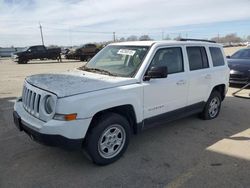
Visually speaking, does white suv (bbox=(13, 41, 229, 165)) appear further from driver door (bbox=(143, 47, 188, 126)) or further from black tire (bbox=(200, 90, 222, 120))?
black tire (bbox=(200, 90, 222, 120))

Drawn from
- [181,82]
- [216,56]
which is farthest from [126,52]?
[216,56]

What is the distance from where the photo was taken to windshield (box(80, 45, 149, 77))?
412 centimetres

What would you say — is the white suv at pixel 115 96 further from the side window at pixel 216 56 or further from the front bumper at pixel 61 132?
the side window at pixel 216 56

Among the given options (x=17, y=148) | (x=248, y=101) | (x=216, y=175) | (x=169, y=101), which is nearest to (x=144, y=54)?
(x=169, y=101)

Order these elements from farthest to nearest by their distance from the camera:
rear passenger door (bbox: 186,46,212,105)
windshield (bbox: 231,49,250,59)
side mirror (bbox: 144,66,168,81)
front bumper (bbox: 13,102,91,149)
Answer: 1. windshield (bbox: 231,49,250,59)
2. rear passenger door (bbox: 186,46,212,105)
3. side mirror (bbox: 144,66,168,81)
4. front bumper (bbox: 13,102,91,149)

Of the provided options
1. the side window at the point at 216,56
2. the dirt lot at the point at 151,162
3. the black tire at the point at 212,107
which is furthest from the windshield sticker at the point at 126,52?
the black tire at the point at 212,107

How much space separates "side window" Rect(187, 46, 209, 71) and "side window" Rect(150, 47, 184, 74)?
31cm

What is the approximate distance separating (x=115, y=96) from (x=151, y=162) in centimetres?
115

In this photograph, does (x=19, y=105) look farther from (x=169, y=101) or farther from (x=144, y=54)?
(x=169, y=101)

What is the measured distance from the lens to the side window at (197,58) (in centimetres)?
494

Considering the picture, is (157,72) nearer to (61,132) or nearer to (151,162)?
(151,162)

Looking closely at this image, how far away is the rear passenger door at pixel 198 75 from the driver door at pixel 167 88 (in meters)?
0.23

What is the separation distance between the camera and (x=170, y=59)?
4535 mm

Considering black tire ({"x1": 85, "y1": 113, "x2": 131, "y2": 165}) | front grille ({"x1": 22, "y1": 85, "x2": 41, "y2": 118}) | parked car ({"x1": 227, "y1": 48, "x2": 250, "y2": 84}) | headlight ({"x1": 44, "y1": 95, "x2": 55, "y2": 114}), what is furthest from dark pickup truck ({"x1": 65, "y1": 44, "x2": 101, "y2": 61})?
headlight ({"x1": 44, "y1": 95, "x2": 55, "y2": 114})
